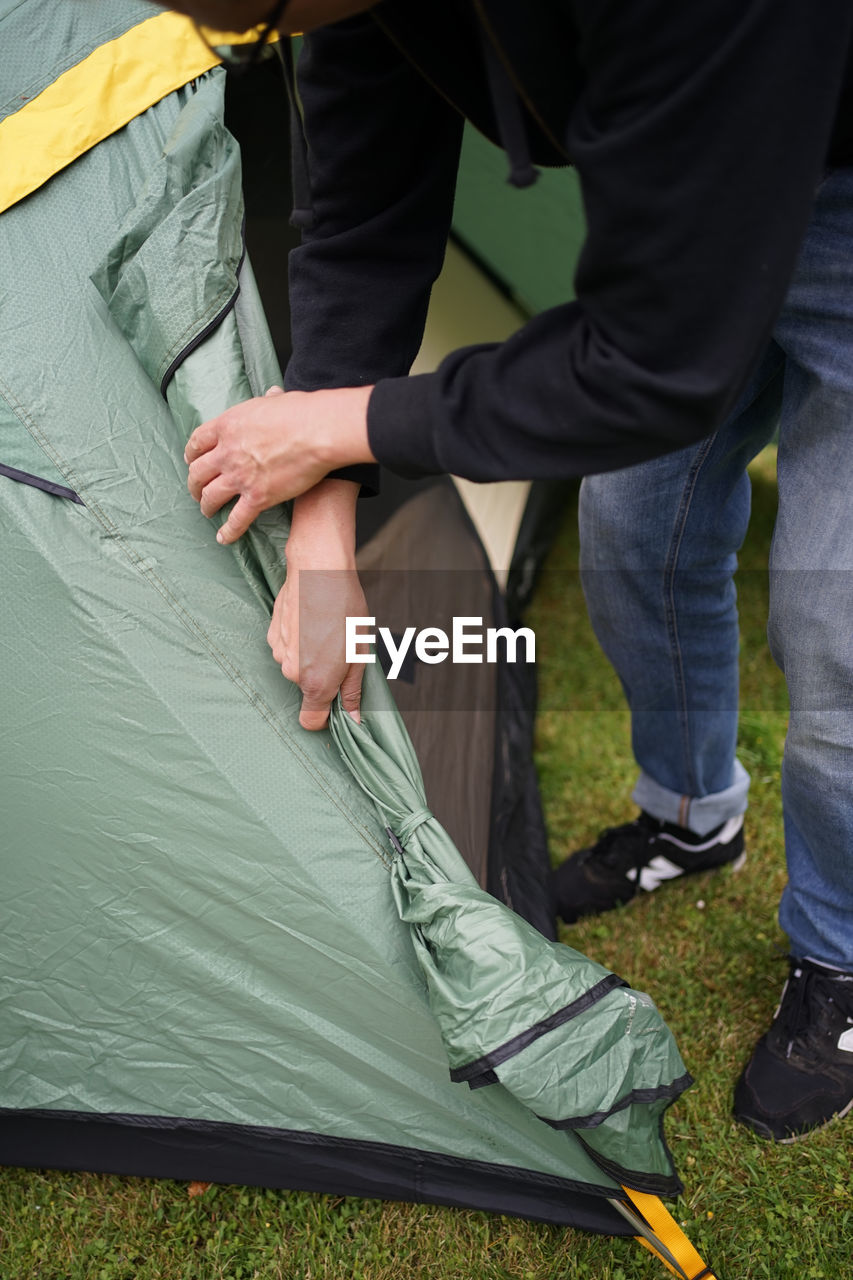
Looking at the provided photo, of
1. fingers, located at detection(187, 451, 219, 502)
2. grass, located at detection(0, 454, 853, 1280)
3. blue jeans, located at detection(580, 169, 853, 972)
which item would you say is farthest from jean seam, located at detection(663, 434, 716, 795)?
fingers, located at detection(187, 451, 219, 502)

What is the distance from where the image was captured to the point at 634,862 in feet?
4.80

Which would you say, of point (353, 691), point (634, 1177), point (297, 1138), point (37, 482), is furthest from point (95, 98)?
point (634, 1177)

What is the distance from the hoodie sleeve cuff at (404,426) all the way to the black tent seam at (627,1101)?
586 millimetres

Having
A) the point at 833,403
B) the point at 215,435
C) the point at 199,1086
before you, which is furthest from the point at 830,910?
the point at 215,435

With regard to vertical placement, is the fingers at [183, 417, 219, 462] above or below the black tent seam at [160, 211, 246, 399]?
below

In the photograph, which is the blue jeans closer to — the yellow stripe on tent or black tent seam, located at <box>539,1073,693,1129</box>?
black tent seam, located at <box>539,1073,693,1129</box>

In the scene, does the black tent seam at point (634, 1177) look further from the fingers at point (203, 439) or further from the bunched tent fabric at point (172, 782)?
the fingers at point (203, 439)

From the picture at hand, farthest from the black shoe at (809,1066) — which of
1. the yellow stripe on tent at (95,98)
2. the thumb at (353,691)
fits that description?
the yellow stripe on tent at (95,98)

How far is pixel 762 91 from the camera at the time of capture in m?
0.53

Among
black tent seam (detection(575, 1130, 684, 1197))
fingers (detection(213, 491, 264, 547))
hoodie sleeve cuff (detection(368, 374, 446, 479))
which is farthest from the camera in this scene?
black tent seam (detection(575, 1130, 684, 1197))

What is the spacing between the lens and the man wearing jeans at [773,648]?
0.90 meters

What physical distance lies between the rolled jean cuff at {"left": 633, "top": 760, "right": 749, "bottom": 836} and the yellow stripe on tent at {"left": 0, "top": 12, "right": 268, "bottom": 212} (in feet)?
3.39

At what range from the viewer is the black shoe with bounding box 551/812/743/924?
4.77 feet

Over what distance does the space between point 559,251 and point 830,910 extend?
1.41 metres
